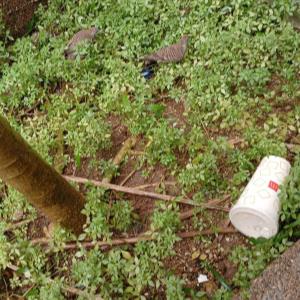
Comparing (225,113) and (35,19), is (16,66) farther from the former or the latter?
(225,113)

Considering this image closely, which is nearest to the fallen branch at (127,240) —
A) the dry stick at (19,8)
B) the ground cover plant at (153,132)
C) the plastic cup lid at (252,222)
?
the ground cover plant at (153,132)

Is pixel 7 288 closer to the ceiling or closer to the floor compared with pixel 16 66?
closer to the floor

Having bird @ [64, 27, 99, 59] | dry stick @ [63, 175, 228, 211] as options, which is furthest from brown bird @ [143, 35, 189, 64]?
dry stick @ [63, 175, 228, 211]

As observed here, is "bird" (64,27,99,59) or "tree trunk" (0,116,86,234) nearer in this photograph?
"tree trunk" (0,116,86,234)

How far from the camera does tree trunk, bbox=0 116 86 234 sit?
3246 mm

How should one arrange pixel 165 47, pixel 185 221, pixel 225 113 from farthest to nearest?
pixel 165 47 < pixel 225 113 < pixel 185 221

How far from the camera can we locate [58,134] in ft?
15.0

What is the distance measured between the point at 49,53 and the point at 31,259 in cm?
200

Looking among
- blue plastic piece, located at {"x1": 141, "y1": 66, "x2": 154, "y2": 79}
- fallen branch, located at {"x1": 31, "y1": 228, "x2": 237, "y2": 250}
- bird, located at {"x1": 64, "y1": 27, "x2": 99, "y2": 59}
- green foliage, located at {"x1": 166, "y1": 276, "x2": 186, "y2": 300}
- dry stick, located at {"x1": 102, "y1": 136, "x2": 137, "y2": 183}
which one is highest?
bird, located at {"x1": 64, "y1": 27, "x2": 99, "y2": 59}

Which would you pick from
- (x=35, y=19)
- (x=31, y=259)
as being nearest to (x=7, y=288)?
(x=31, y=259)

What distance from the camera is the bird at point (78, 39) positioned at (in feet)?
16.9

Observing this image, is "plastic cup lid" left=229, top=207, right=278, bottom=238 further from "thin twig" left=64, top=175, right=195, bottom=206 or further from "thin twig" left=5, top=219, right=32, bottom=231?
"thin twig" left=5, top=219, right=32, bottom=231

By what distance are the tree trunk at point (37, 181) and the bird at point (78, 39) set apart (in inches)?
66.3

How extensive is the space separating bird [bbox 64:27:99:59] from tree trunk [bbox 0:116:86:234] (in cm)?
168
